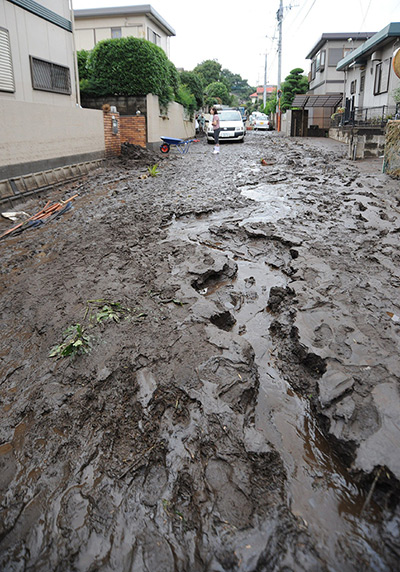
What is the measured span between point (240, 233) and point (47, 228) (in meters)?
3.17

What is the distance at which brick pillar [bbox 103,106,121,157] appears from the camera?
45.6 feet

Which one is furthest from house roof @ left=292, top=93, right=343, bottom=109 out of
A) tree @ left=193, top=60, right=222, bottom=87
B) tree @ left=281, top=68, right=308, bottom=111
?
tree @ left=193, top=60, right=222, bottom=87

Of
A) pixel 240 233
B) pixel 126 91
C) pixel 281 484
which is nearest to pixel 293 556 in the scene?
pixel 281 484

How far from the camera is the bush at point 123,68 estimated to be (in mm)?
15484

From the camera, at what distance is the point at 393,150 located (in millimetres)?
9672

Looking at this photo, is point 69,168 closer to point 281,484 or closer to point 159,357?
point 159,357

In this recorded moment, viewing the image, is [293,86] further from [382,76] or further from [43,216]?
[43,216]

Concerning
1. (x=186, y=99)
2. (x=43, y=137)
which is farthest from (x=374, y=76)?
(x=43, y=137)

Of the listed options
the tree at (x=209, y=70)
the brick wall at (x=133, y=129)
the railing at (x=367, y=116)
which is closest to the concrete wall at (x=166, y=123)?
the brick wall at (x=133, y=129)

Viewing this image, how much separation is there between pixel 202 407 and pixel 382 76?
20.3 m

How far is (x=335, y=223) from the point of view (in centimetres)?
605

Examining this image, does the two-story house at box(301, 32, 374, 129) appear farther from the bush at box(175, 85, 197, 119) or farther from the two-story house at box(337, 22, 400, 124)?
the bush at box(175, 85, 197, 119)

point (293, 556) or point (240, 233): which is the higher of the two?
point (240, 233)

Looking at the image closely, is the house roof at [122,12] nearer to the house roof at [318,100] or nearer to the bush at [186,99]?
the bush at [186,99]
